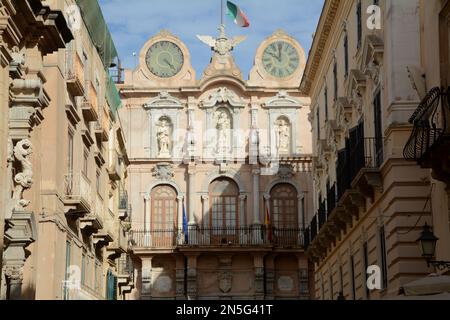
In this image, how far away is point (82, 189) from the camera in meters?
29.7

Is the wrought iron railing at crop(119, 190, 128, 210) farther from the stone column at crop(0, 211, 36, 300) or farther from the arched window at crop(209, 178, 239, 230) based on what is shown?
the stone column at crop(0, 211, 36, 300)

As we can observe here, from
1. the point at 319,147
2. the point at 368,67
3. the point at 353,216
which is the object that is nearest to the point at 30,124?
the point at 368,67

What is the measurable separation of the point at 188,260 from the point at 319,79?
14.1m

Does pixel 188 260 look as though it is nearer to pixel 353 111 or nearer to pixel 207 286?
pixel 207 286

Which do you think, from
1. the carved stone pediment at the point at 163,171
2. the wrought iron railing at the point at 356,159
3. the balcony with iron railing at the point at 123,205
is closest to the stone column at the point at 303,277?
the carved stone pediment at the point at 163,171

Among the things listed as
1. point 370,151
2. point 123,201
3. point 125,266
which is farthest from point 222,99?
point 370,151

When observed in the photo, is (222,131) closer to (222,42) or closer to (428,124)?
(222,42)

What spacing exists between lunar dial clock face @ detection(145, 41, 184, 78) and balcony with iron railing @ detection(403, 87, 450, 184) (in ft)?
105

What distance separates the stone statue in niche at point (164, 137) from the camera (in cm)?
5075

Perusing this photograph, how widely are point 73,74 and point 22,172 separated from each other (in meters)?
9.09

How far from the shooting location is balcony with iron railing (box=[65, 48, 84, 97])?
28125 millimetres

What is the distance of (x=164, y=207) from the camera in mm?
50531

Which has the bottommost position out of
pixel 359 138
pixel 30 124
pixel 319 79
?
pixel 30 124

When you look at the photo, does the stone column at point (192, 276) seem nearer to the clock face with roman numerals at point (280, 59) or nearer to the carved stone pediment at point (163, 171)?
the carved stone pediment at point (163, 171)
